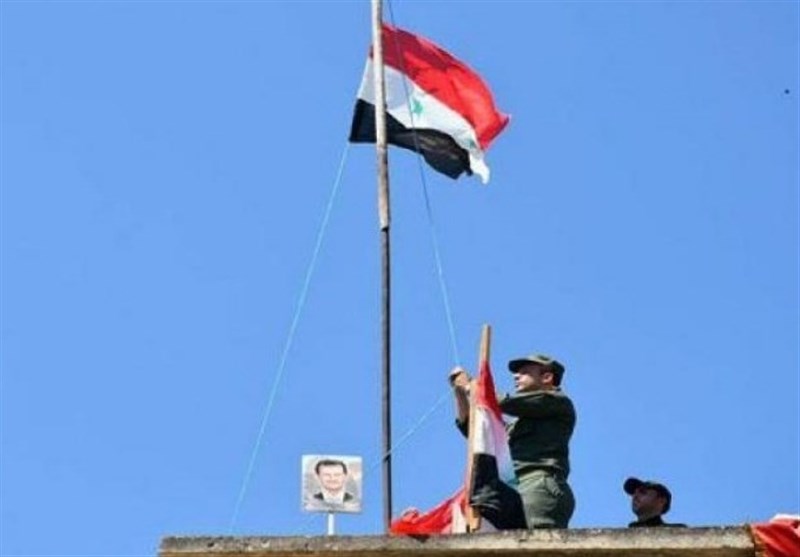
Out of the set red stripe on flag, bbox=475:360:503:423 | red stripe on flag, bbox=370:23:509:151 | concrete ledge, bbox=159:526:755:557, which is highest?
red stripe on flag, bbox=370:23:509:151

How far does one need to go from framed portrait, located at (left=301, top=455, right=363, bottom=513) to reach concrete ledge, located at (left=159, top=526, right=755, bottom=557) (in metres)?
4.78

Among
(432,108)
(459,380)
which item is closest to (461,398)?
(459,380)

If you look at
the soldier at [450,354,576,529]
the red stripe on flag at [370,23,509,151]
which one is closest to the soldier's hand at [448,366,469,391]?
the soldier at [450,354,576,529]

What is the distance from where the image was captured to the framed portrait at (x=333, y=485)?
1675cm

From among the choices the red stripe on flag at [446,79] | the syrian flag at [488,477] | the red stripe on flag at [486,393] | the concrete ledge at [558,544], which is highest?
the red stripe on flag at [446,79]

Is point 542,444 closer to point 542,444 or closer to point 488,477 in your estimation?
point 542,444

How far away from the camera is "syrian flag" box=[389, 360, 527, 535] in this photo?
12.5 m

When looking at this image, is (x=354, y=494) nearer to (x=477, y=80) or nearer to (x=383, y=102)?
(x=383, y=102)

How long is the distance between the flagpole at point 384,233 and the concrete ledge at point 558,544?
2.84 meters

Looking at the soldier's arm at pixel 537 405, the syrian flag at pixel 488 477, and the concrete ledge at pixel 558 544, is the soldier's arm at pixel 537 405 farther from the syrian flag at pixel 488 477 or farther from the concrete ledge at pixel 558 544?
the concrete ledge at pixel 558 544

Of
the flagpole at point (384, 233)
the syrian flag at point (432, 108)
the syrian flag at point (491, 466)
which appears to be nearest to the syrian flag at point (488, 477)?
the syrian flag at point (491, 466)

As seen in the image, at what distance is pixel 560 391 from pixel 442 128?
7.70 metres

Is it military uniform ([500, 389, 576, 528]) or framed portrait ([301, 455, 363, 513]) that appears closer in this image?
military uniform ([500, 389, 576, 528])

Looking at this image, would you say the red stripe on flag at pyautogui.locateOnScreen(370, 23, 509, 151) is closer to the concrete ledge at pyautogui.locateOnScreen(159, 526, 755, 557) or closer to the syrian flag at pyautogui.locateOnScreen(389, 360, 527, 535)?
the syrian flag at pyautogui.locateOnScreen(389, 360, 527, 535)
